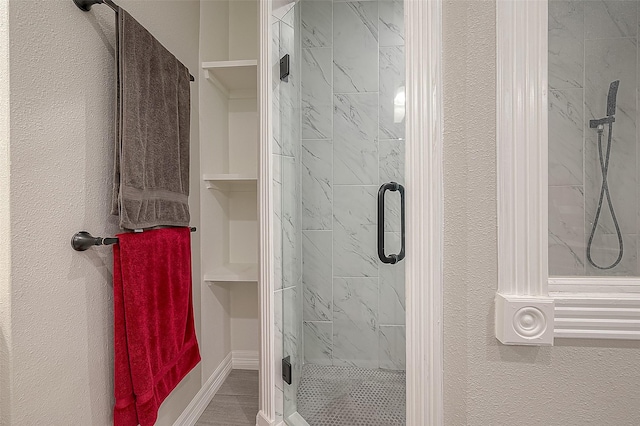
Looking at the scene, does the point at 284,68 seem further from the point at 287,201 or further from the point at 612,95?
the point at 612,95

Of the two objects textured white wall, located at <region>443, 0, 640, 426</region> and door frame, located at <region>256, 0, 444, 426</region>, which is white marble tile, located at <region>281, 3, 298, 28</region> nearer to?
door frame, located at <region>256, 0, 444, 426</region>

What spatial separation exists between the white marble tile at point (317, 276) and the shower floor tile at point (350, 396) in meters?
0.30

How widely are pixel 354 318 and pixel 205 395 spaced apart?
93cm

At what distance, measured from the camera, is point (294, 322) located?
1.67 metres

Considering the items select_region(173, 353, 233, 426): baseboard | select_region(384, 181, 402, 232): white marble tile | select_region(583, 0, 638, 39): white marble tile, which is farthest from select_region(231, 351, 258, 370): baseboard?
select_region(583, 0, 638, 39): white marble tile

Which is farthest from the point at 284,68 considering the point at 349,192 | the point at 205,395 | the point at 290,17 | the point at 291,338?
the point at 205,395

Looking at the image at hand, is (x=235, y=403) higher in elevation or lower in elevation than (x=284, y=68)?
lower

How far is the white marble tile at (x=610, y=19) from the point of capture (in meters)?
0.78

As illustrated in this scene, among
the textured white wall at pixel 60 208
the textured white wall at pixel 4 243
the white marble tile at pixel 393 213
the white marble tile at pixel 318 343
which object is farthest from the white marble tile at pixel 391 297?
the textured white wall at pixel 4 243

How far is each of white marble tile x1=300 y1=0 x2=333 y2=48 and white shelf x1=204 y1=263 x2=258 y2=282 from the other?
133 cm

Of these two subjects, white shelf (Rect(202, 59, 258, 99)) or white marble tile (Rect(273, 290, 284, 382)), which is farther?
white shelf (Rect(202, 59, 258, 99))

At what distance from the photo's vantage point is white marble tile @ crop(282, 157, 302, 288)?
5.13ft

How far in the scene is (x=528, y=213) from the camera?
750 millimetres

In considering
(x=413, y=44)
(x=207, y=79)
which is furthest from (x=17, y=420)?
(x=207, y=79)
